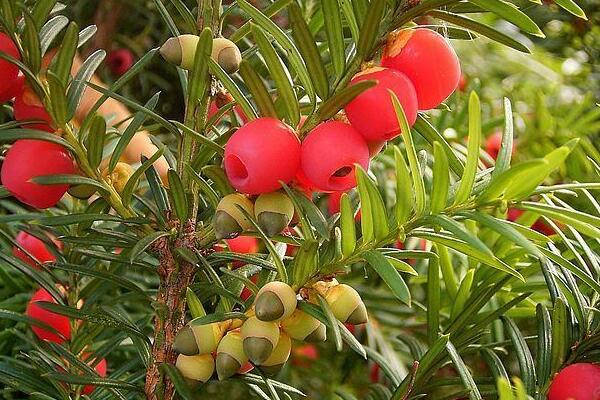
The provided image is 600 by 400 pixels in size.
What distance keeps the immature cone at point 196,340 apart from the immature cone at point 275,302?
1.8 inches

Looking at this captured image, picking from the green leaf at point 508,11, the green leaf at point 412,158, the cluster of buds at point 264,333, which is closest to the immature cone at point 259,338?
the cluster of buds at point 264,333

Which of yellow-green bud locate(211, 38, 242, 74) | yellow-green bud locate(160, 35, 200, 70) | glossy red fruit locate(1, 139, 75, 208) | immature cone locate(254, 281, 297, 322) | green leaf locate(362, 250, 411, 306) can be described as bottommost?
immature cone locate(254, 281, 297, 322)

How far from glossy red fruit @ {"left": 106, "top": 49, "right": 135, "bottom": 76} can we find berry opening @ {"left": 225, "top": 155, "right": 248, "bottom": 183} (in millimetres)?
824

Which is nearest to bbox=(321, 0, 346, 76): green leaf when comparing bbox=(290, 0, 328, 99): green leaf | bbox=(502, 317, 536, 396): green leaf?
bbox=(290, 0, 328, 99): green leaf

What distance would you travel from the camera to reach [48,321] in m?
0.64

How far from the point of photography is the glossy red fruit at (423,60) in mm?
440

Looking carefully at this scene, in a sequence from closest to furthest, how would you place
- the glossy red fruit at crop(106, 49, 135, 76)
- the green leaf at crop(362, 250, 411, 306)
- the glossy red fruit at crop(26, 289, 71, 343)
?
the green leaf at crop(362, 250, 411, 306) → the glossy red fruit at crop(26, 289, 71, 343) → the glossy red fruit at crop(106, 49, 135, 76)

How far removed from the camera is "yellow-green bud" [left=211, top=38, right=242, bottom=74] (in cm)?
49

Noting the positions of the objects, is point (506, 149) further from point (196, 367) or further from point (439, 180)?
point (196, 367)

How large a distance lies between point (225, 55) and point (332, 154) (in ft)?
0.38

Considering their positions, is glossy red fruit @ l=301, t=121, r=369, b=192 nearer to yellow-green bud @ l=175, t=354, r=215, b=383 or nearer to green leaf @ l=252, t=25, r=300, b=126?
green leaf @ l=252, t=25, r=300, b=126

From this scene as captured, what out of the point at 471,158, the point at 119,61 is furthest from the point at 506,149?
the point at 119,61

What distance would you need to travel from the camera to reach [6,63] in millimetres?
474

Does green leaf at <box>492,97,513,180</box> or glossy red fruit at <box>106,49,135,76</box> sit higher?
green leaf at <box>492,97,513,180</box>
